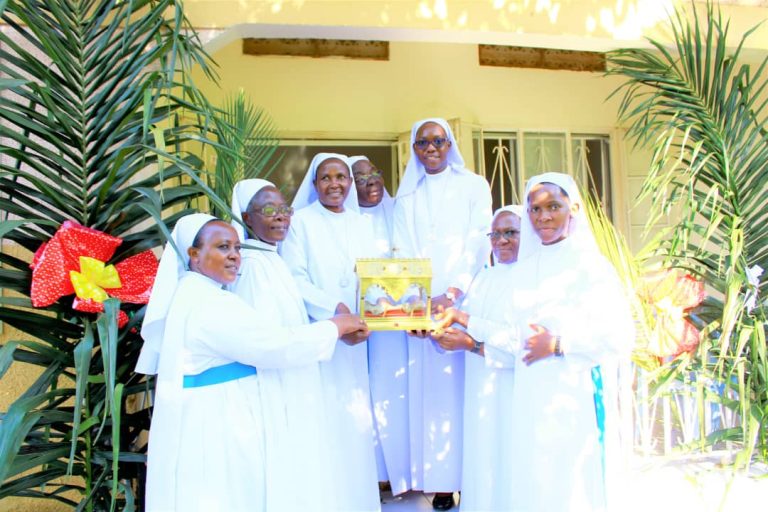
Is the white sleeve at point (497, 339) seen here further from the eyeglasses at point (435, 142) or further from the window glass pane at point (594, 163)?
→ the window glass pane at point (594, 163)

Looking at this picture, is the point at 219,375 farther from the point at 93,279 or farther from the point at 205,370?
the point at 93,279

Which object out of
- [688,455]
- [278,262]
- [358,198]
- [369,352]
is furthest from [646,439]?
[278,262]

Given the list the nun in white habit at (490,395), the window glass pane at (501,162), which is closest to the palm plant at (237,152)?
the nun in white habit at (490,395)

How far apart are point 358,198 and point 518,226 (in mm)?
1137

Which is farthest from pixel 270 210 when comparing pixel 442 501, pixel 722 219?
pixel 722 219

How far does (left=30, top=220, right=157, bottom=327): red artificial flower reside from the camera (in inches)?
123

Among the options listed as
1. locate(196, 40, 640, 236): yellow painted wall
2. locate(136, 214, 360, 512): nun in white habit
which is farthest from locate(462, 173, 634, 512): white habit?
locate(196, 40, 640, 236): yellow painted wall

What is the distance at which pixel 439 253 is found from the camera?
4285 millimetres

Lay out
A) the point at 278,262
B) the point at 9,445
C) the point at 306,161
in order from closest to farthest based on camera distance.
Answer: the point at 9,445, the point at 278,262, the point at 306,161

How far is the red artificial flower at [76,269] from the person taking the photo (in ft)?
10.3

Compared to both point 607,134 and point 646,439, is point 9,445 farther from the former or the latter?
point 607,134

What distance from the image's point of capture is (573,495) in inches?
126

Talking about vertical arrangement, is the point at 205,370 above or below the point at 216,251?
below

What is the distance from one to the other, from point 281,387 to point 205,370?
0.40 m
